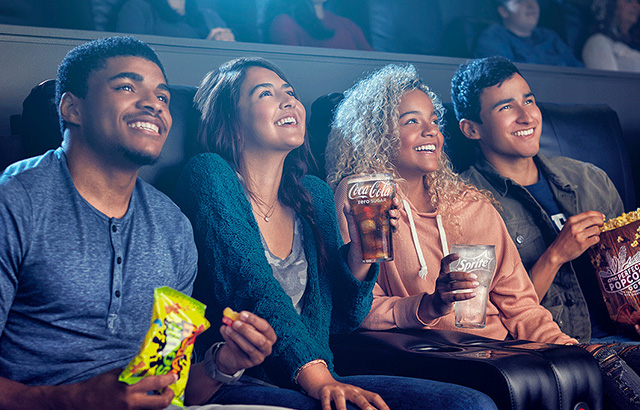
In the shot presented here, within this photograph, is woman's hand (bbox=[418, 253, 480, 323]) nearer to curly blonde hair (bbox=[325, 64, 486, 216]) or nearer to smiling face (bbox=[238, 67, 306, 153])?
curly blonde hair (bbox=[325, 64, 486, 216])

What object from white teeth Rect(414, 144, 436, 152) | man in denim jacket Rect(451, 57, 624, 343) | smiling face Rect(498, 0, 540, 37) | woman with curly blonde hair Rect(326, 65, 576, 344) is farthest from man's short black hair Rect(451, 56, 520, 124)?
smiling face Rect(498, 0, 540, 37)

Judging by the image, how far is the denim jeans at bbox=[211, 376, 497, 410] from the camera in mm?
1056

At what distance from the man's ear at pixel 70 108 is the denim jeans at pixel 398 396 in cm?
63

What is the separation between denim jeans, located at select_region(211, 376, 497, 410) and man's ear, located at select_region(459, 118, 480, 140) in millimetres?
1136

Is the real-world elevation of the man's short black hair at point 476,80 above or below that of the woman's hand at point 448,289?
above

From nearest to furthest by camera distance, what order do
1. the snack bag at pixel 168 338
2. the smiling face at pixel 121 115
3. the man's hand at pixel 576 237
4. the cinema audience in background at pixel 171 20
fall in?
the snack bag at pixel 168 338
the smiling face at pixel 121 115
the man's hand at pixel 576 237
the cinema audience in background at pixel 171 20

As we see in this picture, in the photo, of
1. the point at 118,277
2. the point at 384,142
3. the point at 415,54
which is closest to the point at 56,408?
the point at 118,277

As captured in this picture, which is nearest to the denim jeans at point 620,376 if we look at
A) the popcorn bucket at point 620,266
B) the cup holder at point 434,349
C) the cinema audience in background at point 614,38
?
the popcorn bucket at point 620,266

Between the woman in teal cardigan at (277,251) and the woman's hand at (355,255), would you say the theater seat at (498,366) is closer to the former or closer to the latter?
the woman in teal cardigan at (277,251)

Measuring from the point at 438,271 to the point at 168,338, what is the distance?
3.20 feet

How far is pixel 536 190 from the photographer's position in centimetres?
203

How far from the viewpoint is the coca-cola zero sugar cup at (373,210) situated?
1.25 m

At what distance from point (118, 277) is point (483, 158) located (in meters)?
1.39

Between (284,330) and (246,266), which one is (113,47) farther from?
(284,330)
